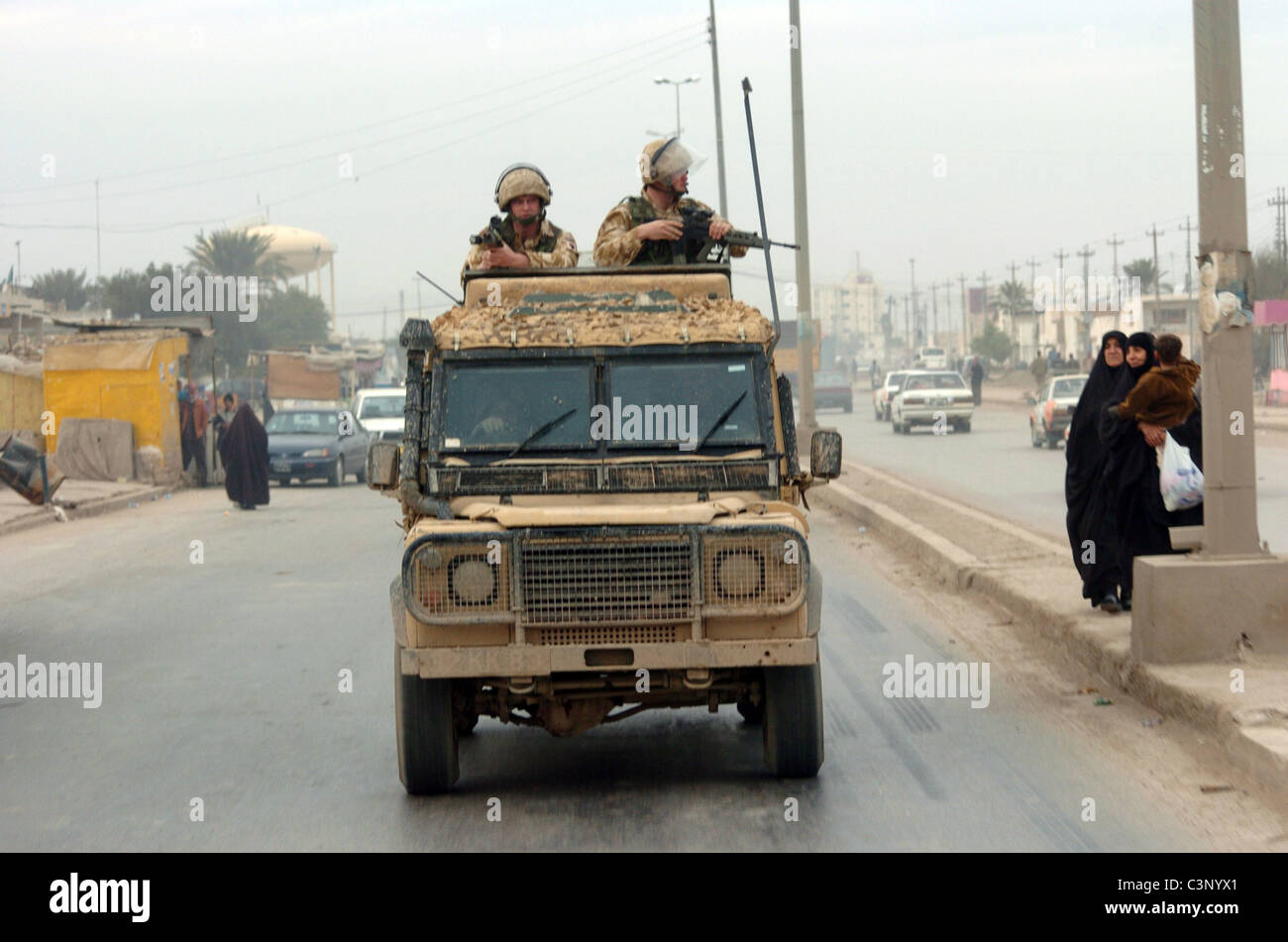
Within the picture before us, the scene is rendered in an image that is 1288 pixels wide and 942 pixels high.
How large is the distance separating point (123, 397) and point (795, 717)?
25419 millimetres

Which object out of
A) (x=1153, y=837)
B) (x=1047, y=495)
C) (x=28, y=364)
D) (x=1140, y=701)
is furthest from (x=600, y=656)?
(x=28, y=364)

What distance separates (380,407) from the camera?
3488cm

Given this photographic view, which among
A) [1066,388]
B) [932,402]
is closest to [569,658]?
[1066,388]

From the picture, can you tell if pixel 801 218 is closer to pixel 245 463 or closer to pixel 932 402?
pixel 245 463

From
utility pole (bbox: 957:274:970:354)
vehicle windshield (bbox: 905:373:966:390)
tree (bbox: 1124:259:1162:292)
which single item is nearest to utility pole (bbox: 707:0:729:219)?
vehicle windshield (bbox: 905:373:966:390)

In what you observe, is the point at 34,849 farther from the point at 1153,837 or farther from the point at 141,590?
the point at 141,590

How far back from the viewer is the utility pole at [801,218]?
29.3 metres

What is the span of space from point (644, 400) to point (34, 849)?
296 cm

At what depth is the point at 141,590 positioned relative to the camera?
14359 mm

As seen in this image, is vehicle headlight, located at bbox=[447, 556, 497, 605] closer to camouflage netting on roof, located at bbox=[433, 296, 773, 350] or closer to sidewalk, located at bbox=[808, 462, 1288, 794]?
camouflage netting on roof, located at bbox=[433, 296, 773, 350]

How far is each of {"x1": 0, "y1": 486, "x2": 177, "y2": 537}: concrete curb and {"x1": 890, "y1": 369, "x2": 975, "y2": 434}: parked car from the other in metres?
Result: 21.8

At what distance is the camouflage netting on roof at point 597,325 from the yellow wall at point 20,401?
26.2 meters

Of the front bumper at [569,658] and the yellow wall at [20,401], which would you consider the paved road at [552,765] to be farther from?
the yellow wall at [20,401]
